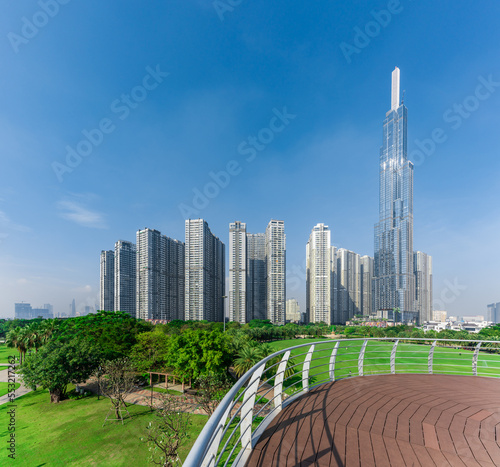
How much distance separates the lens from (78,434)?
15.4 m

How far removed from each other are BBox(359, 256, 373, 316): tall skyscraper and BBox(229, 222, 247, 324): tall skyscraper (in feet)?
181

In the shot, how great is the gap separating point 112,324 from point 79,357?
10.1 m

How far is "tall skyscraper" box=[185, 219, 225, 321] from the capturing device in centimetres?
6334

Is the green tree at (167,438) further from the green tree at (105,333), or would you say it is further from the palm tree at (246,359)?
the green tree at (105,333)

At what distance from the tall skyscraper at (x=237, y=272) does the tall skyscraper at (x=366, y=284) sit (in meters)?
55.3

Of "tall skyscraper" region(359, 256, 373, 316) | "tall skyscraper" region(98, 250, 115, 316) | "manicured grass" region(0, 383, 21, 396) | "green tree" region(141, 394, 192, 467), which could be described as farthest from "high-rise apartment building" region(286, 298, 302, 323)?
"green tree" region(141, 394, 192, 467)

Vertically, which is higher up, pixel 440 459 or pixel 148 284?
pixel 440 459

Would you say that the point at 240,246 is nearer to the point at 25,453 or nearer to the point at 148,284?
the point at 148,284

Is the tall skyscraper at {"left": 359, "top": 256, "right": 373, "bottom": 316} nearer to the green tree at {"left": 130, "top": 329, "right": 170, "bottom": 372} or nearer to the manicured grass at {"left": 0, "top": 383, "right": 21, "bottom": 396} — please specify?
the green tree at {"left": 130, "top": 329, "right": 170, "bottom": 372}

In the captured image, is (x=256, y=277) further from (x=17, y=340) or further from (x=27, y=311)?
(x=27, y=311)

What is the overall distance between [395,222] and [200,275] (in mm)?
79798

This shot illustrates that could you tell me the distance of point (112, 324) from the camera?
30.4m

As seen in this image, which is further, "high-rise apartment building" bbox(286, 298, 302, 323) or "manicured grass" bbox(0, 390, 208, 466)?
"high-rise apartment building" bbox(286, 298, 302, 323)

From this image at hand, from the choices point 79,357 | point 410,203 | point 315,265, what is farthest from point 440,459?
point 410,203
